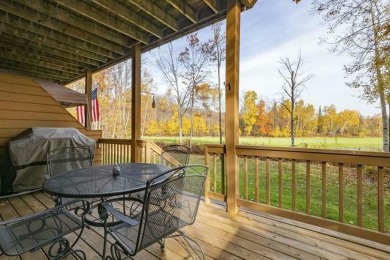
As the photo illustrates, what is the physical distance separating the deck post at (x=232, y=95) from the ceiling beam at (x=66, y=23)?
2.49 m

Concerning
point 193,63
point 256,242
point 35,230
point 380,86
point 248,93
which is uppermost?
point 193,63

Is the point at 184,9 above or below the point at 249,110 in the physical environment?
above

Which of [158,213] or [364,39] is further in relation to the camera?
[364,39]

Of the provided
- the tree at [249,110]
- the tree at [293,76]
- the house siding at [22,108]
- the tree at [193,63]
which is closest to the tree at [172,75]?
the tree at [193,63]

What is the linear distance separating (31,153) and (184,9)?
3.45 m

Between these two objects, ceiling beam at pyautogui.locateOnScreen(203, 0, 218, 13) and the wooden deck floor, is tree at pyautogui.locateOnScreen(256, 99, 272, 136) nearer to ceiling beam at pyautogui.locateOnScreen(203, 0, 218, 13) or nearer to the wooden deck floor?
ceiling beam at pyautogui.locateOnScreen(203, 0, 218, 13)

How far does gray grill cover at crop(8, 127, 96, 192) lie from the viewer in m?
3.60

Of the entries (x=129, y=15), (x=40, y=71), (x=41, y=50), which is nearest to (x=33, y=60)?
(x=41, y=50)

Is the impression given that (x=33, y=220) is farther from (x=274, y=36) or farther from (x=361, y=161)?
(x=274, y=36)

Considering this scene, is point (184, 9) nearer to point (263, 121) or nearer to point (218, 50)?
point (218, 50)

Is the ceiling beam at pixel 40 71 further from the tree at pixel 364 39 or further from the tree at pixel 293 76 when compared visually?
the tree at pixel 364 39

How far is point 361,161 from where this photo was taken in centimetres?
216

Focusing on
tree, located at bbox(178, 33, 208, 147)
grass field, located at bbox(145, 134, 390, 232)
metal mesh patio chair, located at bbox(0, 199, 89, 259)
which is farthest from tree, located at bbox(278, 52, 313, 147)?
metal mesh patio chair, located at bbox(0, 199, 89, 259)

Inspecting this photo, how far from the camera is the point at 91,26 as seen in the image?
4008 millimetres
